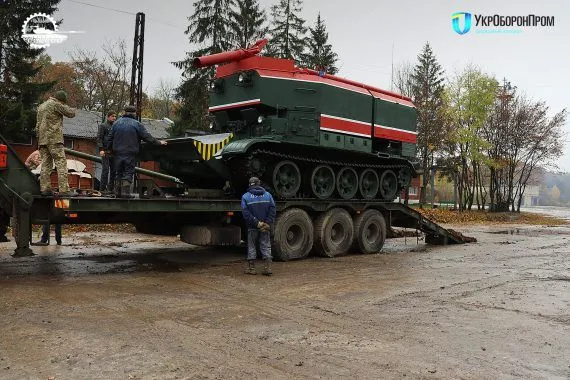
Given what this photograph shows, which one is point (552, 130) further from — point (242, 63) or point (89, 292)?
point (89, 292)

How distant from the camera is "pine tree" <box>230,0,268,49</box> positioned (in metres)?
32.5

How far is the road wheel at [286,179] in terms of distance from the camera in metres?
11.2

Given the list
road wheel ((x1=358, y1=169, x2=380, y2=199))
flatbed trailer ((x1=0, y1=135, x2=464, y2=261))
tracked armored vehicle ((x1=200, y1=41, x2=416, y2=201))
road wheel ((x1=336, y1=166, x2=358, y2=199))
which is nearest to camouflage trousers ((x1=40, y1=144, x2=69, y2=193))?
flatbed trailer ((x1=0, y1=135, x2=464, y2=261))

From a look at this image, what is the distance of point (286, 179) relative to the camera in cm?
1145

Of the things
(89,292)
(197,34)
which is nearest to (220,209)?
(89,292)

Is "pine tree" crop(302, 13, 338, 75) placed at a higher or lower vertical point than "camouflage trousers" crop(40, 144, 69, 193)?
higher

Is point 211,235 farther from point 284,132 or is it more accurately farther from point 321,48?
point 321,48

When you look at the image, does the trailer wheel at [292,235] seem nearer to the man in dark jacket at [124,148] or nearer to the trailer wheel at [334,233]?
the trailer wheel at [334,233]

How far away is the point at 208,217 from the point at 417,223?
22.5 feet

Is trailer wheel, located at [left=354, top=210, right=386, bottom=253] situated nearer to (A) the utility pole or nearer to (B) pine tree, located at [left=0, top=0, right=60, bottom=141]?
(A) the utility pole

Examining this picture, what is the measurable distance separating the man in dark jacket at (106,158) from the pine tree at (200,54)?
69.1ft

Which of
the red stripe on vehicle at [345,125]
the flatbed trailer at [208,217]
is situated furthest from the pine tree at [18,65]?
the red stripe on vehicle at [345,125]

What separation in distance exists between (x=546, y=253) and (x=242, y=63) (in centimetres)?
969

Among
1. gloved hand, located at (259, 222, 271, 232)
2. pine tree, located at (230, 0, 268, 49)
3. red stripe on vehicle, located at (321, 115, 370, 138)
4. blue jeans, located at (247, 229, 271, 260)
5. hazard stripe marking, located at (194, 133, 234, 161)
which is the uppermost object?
pine tree, located at (230, 0, 268, 49)
